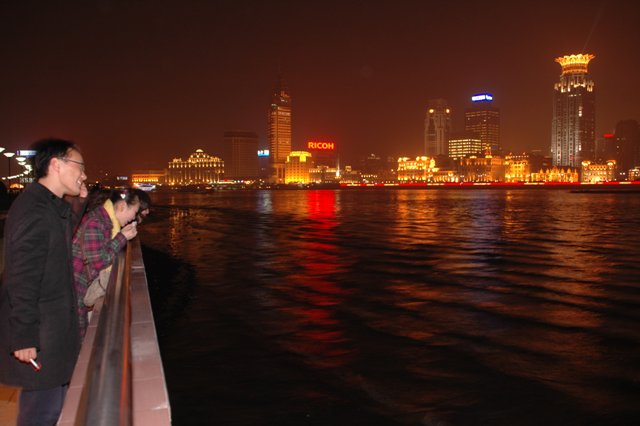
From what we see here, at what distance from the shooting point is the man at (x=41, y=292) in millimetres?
3008

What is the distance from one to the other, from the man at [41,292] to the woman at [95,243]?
2.05 feet

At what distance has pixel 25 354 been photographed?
9.82 ft

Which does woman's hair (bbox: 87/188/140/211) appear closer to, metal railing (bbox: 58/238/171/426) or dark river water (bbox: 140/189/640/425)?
metal railing (bbox: 58/238/171/426)

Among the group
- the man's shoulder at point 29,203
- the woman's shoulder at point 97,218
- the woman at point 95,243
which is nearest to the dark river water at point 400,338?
the woman at point 95,243

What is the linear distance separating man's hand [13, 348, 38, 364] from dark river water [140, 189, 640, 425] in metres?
3.11

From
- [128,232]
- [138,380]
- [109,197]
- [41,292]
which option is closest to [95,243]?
[128,232]

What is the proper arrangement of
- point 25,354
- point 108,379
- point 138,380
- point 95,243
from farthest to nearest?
point 95,243, point 138,380, point 25,354, point 108,379

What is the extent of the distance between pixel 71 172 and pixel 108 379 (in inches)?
58.7

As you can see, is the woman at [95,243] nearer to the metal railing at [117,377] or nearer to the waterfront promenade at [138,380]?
the metal railing at [117,377]

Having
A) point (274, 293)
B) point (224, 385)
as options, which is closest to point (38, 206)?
point (224, 385)

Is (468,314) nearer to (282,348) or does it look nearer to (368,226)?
(282,348)

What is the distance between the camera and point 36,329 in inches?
120

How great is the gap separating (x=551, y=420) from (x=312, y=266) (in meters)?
10.5

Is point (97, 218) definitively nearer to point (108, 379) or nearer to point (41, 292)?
point (41, 292)
